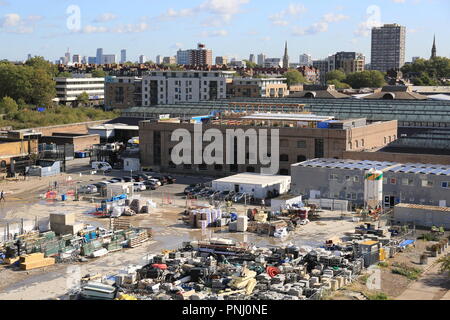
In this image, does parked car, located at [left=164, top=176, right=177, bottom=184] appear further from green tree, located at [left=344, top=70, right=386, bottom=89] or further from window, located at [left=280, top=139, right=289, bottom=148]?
green tree, located at [left=344, top=70, right=386, bottom=89]

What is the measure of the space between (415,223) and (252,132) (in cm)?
1382

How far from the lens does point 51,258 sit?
20.2 metres

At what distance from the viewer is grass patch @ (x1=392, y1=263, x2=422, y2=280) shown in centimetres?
1855

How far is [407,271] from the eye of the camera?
1894 cm

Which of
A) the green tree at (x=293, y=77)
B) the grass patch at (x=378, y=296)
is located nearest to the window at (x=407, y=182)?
the grass patch at (x=378, y=296)

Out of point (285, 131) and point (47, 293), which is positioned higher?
point (285, 131)

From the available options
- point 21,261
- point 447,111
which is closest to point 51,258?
point 21,261

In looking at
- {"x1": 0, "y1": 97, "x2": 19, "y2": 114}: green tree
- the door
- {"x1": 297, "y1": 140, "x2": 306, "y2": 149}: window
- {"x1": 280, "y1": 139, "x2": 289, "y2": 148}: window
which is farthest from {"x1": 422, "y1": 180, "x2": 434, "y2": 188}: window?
{"x1": 0, "y1": 97, "x2": 19, "y2": 114}: green tree

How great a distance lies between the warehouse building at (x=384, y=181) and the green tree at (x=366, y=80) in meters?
74.6

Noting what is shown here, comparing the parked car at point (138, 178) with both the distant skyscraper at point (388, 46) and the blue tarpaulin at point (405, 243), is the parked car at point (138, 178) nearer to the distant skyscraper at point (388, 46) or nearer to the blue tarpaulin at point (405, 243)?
the blue tarpaulin at point (405, 243)

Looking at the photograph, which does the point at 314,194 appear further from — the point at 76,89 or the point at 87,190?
the point at 76,89

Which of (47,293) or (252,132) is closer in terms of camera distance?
(47,293)

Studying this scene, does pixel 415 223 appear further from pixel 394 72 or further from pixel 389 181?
pixel 394 72
